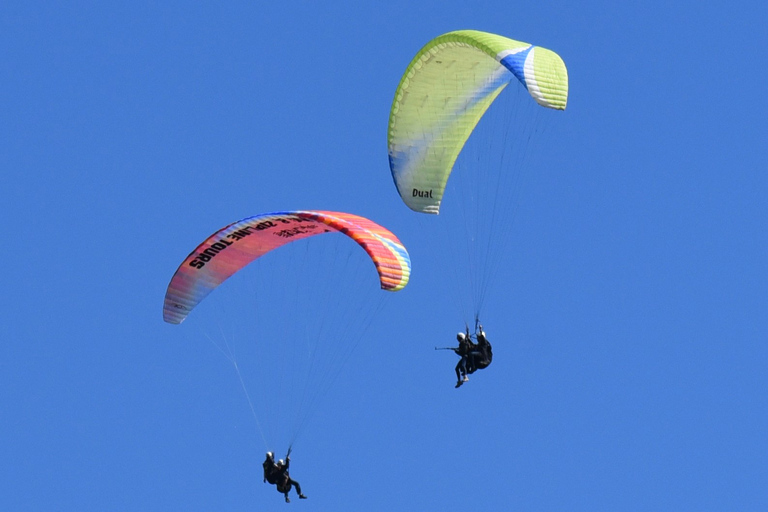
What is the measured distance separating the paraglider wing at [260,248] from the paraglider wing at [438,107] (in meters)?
2.74

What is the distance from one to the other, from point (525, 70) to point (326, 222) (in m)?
3.89

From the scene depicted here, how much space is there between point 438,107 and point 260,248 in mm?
3956

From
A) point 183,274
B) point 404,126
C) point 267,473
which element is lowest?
point 267,473

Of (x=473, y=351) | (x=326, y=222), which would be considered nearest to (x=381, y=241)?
(x=326, y=222)

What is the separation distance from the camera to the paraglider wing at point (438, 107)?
4028cm

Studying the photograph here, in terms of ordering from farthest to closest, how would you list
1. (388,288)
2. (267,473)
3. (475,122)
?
(475,122), (267,473), (388,288)

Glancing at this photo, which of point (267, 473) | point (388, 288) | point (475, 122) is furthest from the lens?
point (475, 122)

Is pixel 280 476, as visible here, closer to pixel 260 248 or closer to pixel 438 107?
pixel 260 248

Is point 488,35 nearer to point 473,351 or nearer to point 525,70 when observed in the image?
point 525,70

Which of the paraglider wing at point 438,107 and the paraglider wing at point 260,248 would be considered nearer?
the paraglider wing at point 260,248

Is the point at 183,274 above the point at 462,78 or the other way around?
the other way around

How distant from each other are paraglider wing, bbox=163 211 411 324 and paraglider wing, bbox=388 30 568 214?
108 inches

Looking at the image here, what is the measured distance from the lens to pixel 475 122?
42000 mm

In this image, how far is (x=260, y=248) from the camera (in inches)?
1586
